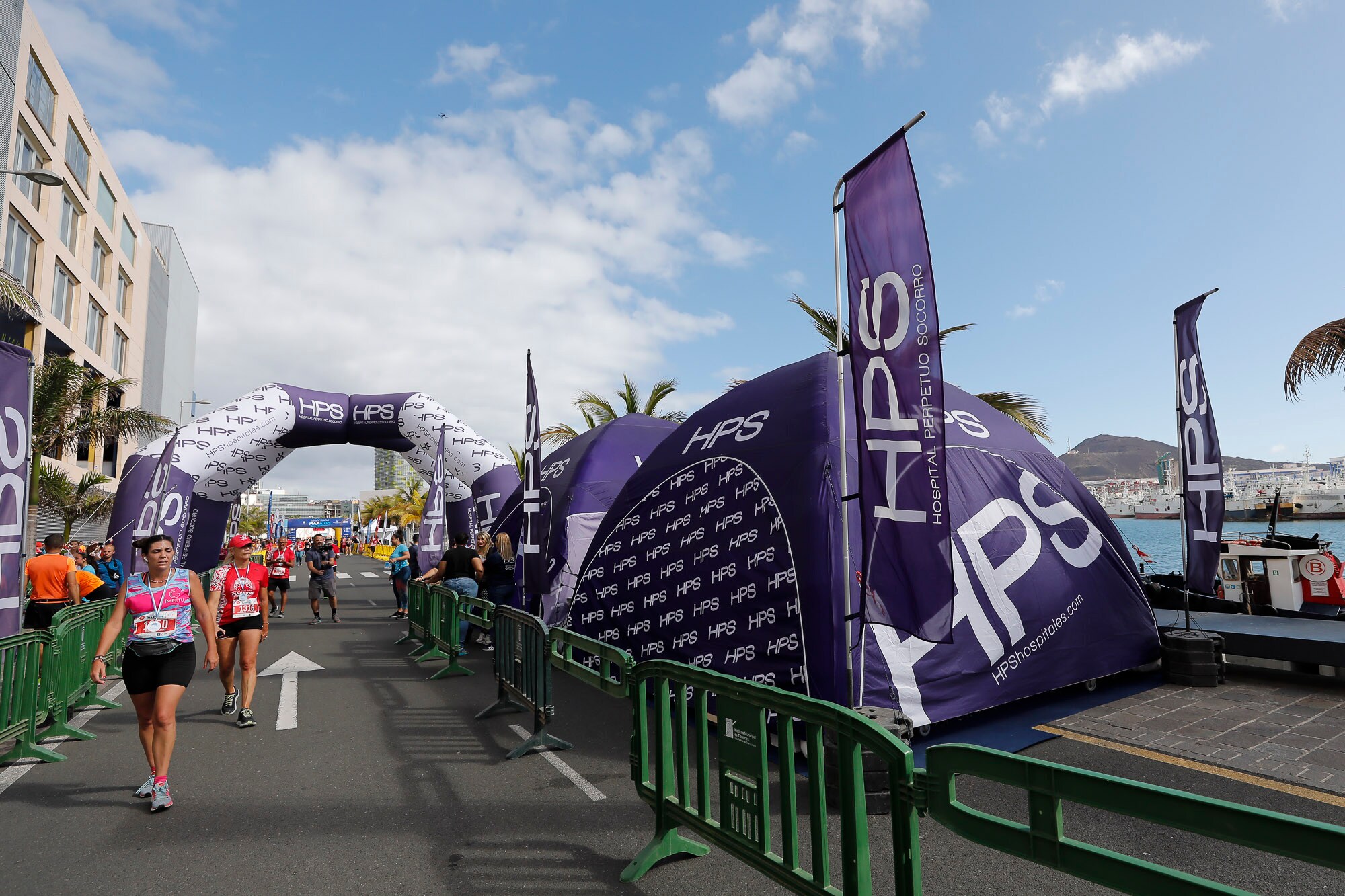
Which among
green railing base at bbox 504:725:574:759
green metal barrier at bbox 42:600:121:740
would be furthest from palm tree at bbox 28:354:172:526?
green railing base at bbox 504:725:574:759

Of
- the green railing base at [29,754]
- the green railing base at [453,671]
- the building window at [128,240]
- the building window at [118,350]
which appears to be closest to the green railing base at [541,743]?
the green railing base at [453,671]

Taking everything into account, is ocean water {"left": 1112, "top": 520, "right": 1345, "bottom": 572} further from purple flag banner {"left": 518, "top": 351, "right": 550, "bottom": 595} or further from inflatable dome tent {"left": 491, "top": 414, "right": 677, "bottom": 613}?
purple flag banner {"left": 518, "top": 351, "right": 550, "bottom": 595}

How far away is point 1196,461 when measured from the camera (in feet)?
28.1

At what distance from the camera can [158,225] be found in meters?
52.3

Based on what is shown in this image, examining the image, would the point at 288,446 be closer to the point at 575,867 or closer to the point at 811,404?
the point at 811,404

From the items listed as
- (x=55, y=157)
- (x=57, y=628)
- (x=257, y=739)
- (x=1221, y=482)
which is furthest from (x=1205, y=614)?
(x=55, y=157)

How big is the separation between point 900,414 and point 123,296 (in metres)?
45.6

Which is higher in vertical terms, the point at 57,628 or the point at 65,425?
the point at 65,425

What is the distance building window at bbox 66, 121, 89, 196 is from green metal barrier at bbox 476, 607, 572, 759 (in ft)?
110

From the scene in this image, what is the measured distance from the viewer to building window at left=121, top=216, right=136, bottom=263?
3797 centimetres

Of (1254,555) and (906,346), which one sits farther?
(1254,555)

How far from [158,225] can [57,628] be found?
5712 cm

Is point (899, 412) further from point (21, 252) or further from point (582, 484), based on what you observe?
point (21, 252)

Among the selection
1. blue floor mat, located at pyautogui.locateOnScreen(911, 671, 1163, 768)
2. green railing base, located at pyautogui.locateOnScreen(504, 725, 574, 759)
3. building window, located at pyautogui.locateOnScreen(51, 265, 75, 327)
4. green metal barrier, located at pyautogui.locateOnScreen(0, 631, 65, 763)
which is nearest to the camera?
green metal barrier, located at pyautogui.locateOnScreen(0, 631, 65, 763)
